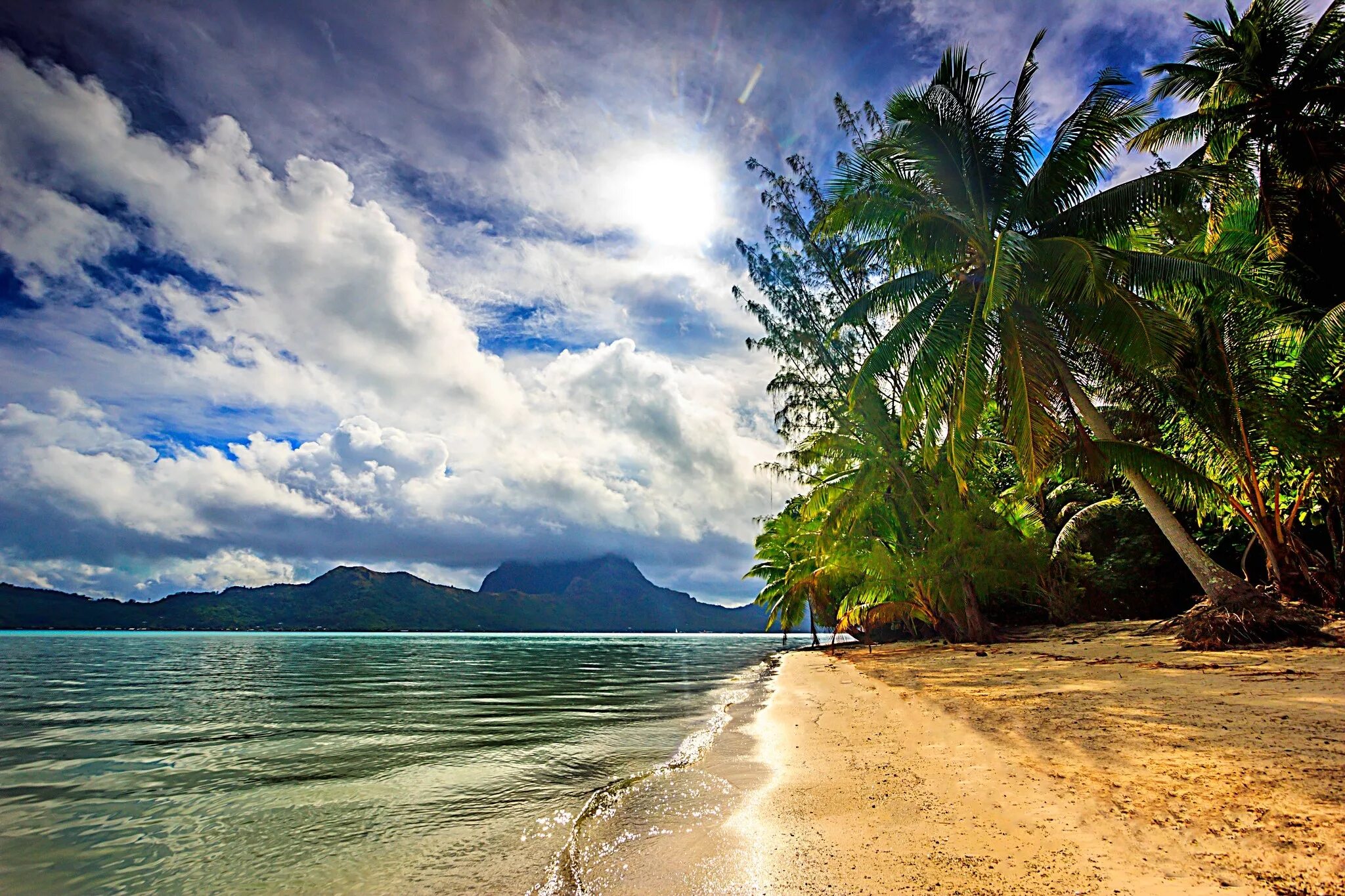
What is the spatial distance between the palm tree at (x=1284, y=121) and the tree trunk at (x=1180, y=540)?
15.2 feet

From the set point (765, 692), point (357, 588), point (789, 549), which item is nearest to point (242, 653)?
point (789, 549)

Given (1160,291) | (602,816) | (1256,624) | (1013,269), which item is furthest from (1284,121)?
(602,816)

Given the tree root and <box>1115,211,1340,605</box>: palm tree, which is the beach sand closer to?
the tree root

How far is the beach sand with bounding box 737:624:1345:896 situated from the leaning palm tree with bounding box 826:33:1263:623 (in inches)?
211

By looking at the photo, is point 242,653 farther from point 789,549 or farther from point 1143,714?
point 1143,714

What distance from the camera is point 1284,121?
1236cm

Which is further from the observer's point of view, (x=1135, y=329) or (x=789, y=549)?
(x=789, y=549)

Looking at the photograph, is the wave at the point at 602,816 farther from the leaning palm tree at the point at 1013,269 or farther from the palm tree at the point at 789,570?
the palm tree at the point at 789,570

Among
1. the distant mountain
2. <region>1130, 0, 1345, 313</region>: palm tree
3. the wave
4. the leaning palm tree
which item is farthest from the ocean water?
the distant mountain

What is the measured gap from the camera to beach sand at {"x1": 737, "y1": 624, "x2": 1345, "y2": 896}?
2572mm

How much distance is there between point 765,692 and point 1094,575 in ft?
62.7

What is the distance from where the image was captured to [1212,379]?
12672 millimetres

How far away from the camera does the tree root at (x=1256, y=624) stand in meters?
9.98

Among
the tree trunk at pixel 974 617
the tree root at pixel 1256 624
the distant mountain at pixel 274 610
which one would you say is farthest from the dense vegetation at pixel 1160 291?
the distant mountain at pixel 274 610
